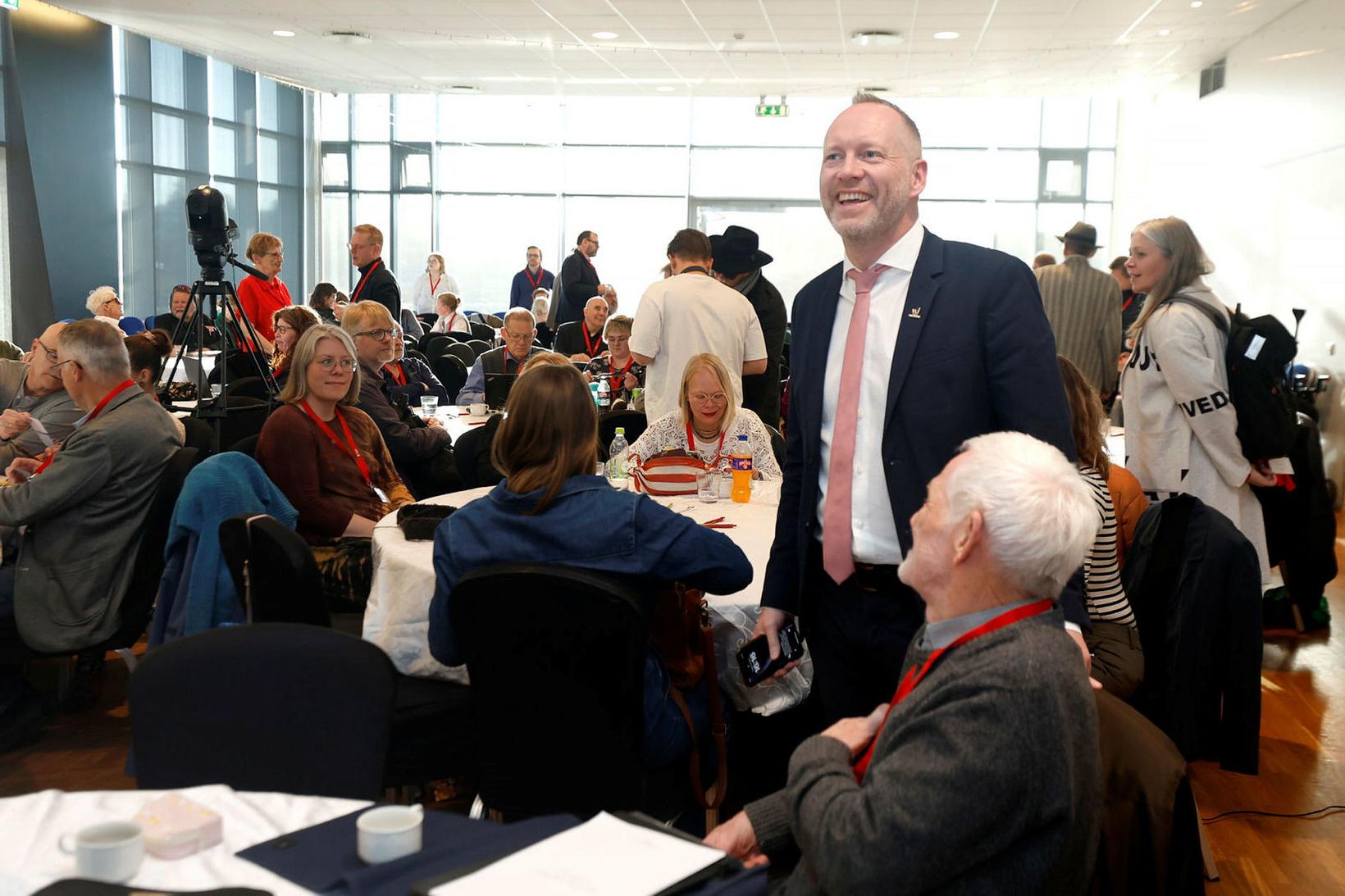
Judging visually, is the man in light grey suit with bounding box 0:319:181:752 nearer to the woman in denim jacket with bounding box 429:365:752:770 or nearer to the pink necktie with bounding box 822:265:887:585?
the woman in denim jacket with bounding box 429:365:752:770

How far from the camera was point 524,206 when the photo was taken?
17422 mm

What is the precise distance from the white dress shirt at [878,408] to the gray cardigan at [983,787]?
1.80ft

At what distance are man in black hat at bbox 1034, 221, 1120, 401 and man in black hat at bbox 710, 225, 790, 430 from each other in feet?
5.23

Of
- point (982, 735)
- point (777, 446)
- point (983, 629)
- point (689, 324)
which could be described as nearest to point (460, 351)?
point (689, 324)

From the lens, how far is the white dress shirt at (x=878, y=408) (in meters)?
2.05

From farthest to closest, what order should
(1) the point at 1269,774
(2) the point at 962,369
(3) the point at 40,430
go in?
(3) the point at 40,430 < (1) the point at 1269,774 < (2) the point at 962,369

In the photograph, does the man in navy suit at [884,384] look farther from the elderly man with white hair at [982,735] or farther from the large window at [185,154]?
the large window at [185,154]

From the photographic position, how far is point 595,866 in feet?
4.46

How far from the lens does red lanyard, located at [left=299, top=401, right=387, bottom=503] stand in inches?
164

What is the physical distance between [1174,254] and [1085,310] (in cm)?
277

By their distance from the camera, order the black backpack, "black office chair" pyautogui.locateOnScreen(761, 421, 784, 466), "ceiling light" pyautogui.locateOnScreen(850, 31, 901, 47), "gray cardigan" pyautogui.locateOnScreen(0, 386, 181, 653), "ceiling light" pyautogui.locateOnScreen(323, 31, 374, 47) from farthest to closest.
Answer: "ceiling light" pyautogui.locateOnScreen(323, 31, 374, 47)
"ceiling light" pyautogui.locateOnScreen(850, 31, 901, 47)
"black office chair" pyautogui.locateOnScreen(761, 421, 784, 466)
the black backpack
"gray cardigan" pyautogui.locateOnScreen(0, 386, 181, 653)

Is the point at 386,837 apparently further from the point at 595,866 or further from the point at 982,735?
the point at 982,735

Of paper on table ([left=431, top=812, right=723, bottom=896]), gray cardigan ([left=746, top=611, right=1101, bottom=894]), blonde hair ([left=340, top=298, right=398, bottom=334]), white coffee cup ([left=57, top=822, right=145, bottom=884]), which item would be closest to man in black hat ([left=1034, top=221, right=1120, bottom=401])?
blonde hair ([left=340, top=298, right=398, bottom=334])

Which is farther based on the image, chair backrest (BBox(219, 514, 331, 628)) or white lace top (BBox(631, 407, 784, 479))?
white lace top (BBox(631, 407, 784, 479))
